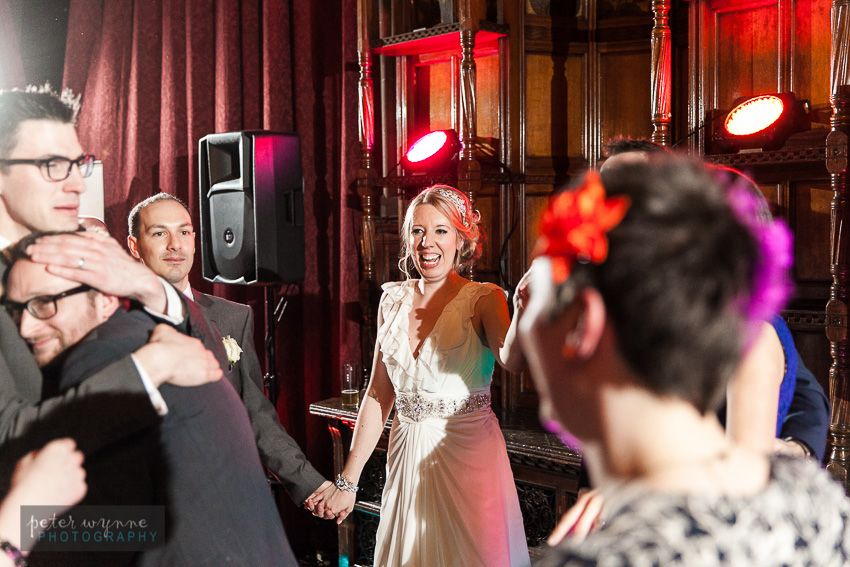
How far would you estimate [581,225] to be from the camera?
74 cm

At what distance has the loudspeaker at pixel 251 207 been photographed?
10.6ft

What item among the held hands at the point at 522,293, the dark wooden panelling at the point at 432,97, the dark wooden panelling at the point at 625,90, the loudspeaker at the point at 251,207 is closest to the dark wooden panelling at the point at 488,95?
the dark wooden panelling at the point at 432,97

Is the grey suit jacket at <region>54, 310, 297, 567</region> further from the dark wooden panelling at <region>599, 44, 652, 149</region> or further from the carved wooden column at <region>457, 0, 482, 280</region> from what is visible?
the dark wooden panelling at <region>599, 44, 652, 149</region>

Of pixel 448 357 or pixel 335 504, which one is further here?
pixel 448 357

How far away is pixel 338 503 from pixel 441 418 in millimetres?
417

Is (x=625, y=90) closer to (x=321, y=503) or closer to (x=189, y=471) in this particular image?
(x=321, y=503)

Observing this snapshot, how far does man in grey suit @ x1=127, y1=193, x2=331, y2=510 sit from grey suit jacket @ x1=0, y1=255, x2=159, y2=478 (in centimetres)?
45

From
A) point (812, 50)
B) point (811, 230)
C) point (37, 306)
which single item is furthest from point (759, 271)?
point (812, 50)

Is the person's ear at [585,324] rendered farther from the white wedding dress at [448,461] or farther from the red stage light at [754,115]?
the red stage light at [754,115]

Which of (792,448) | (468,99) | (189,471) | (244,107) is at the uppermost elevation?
(244,107)

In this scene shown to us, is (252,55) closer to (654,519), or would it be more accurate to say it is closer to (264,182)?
(264,182)

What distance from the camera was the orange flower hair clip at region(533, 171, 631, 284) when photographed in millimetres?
739

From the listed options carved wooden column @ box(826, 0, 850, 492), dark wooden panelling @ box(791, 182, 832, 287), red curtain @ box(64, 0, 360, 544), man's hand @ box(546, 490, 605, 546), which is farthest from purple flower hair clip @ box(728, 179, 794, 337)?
red curtain @ box(64, 0, 360, 544)

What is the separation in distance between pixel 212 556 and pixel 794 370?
1.14 m
